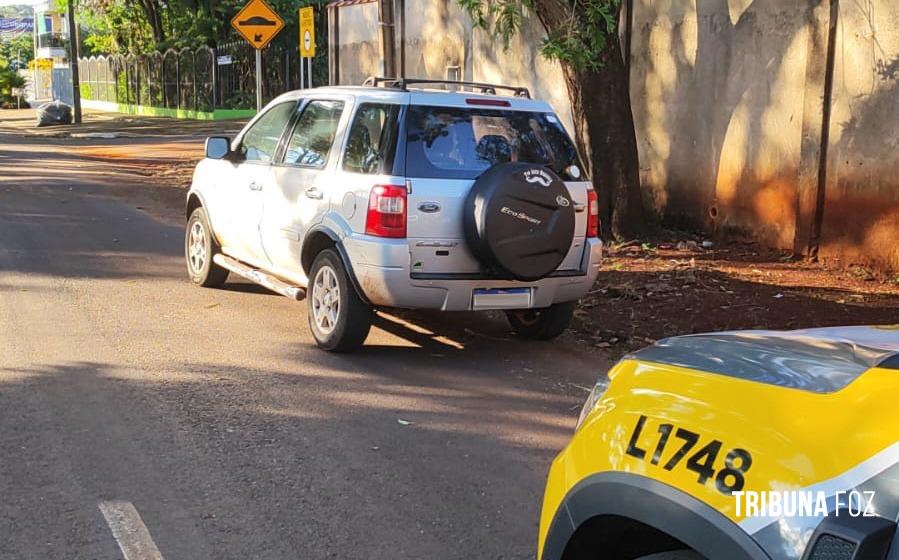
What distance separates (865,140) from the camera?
9.73 m

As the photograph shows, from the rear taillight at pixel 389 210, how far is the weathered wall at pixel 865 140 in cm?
544

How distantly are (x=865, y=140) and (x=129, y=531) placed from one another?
815 centimetres

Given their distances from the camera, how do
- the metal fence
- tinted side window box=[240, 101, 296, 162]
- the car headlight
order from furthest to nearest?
1. the metal fence
2. tinted side window box=[240, 101, 296, 162]
3. the car headlight

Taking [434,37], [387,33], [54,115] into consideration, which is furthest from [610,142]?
[54,115]

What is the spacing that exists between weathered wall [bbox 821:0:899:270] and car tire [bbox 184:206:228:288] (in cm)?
617

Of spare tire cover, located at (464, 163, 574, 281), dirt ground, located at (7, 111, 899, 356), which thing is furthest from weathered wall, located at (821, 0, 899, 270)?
spare tire cover, located at (464, 163, 574, 281)

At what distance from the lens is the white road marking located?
4.05m

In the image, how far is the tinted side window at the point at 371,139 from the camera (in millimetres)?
6809

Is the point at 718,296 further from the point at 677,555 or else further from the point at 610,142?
the point at 677,555

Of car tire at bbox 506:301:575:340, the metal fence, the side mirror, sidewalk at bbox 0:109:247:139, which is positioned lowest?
car tire at bbox 506:301:575:340

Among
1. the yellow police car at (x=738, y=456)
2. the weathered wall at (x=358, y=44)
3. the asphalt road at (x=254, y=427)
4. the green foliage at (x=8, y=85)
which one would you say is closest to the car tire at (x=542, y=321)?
the asphalt road at (x=254, y=427)

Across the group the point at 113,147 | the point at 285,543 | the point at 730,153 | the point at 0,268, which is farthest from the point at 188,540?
the point at 113,147

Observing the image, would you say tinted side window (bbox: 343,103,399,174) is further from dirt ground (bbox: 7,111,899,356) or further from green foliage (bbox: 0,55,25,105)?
green foliage (bbox: 0,55,25,105)

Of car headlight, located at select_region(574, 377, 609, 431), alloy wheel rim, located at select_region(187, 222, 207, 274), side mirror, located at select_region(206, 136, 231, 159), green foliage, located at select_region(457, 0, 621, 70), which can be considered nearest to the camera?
car headlight, located at select_region(574, 377, 609, 431)
